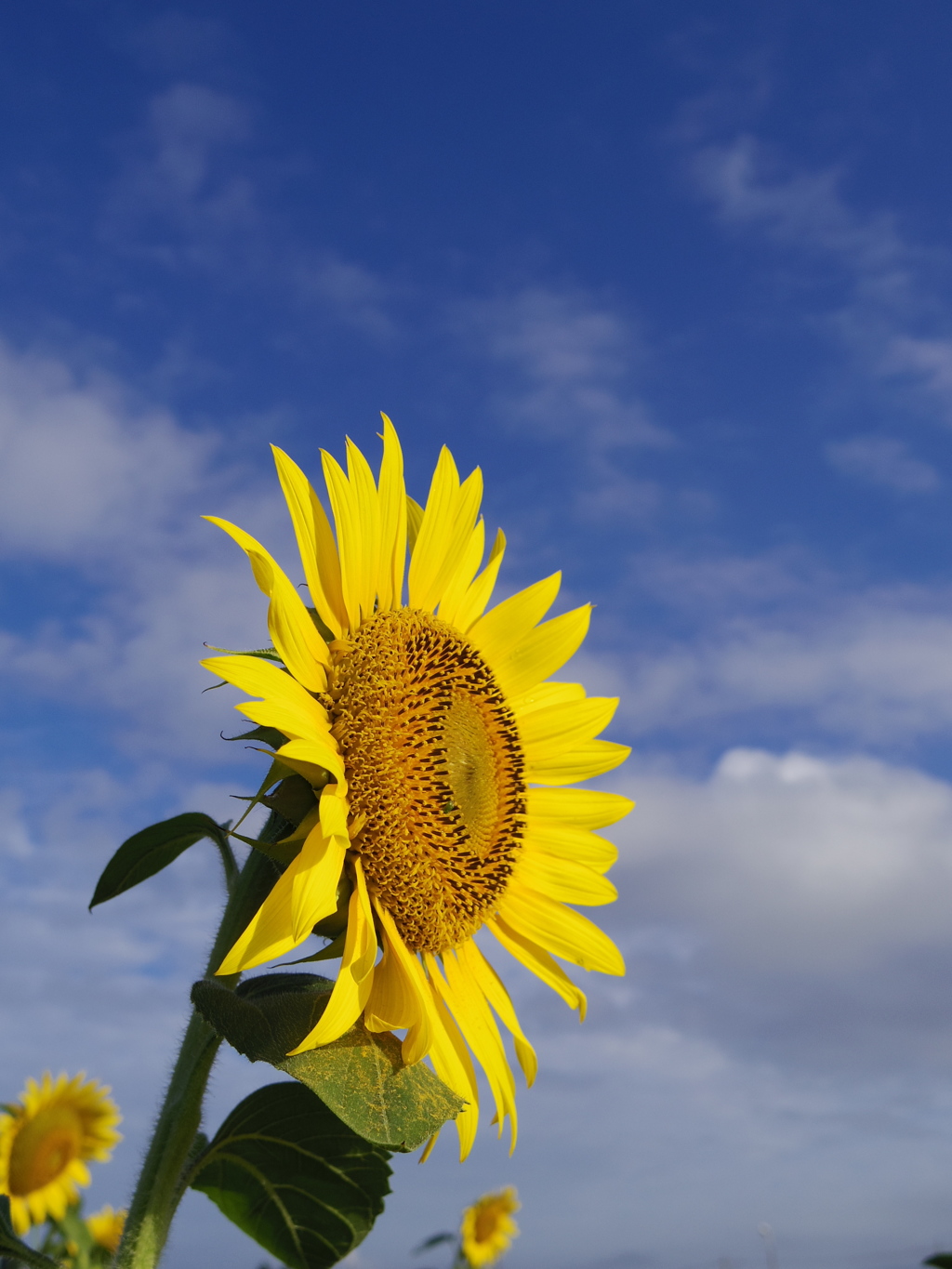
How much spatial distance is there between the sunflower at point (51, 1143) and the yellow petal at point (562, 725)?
597 centimetres

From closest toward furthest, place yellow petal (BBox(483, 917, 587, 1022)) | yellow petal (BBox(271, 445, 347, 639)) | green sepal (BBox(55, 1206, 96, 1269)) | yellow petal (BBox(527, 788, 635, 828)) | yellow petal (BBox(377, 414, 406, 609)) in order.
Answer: yellow petal (BBox(271, 445, 347, 639))
yellow petal (BBox(377, 414, 406, 609))
yellow petal (BBox(483, 917, 587, 1022))
yellow petal (BBox(527, 788, 635, 828))
green sepal (BBox(55, 1206, 96, 1269))

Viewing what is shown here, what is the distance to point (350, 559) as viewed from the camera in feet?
11.2

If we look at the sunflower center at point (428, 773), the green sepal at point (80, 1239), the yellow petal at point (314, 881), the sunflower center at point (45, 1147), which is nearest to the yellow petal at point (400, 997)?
the sunflower center at point (428, 773)

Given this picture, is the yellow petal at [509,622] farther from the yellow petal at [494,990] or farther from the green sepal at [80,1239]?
the green sepal at [80,1239]

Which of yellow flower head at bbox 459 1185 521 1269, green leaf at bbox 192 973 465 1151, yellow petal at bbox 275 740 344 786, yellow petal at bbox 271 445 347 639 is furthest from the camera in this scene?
yellow flower head at bbox 459 1185 521 1269

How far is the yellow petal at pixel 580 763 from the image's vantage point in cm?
411

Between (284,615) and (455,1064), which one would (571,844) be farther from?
(284,615)

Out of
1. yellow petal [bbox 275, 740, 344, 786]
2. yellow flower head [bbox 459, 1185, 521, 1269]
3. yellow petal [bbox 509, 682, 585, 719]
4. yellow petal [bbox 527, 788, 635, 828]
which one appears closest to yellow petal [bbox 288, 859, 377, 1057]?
yellow petal [bbox 275, 740, 344, 786]

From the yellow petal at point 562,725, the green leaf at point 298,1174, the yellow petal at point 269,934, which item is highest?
the yellow petal at point 562,725

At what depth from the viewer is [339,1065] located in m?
2.74

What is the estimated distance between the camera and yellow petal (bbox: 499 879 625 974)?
12.6ft

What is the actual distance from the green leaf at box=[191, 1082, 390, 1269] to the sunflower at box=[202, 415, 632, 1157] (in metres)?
0.35

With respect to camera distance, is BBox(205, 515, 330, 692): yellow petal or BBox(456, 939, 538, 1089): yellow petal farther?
BBox(456, 939, 538, 1089): yellow petal

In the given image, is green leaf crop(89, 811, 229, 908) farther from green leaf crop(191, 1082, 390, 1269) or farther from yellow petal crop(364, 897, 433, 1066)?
green leaf crop(191, 1082, 390, 1269)
